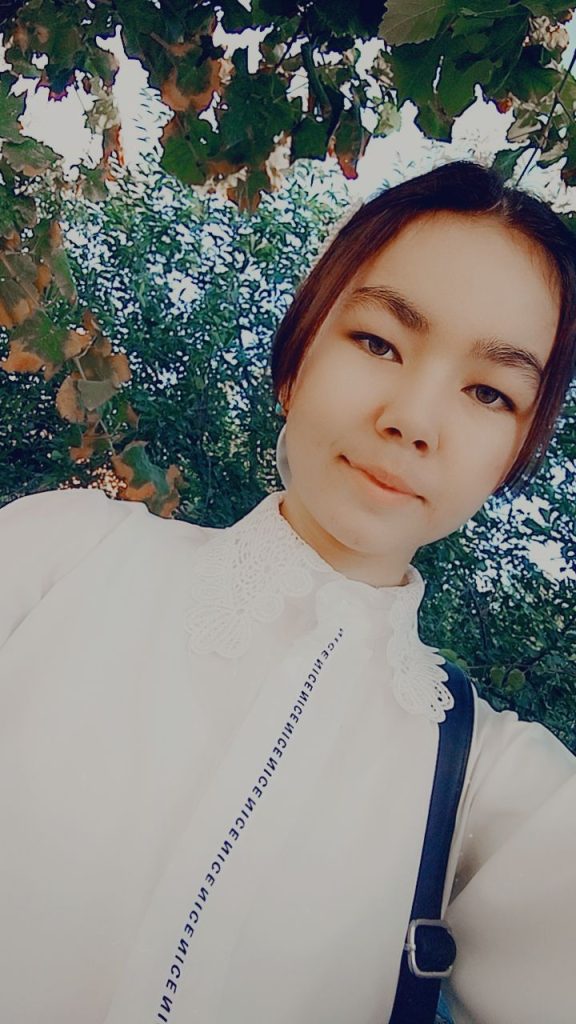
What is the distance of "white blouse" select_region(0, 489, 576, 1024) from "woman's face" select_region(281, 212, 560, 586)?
7 centimetres

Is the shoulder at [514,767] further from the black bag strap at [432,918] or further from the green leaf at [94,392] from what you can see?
the green leaf at [94,392]

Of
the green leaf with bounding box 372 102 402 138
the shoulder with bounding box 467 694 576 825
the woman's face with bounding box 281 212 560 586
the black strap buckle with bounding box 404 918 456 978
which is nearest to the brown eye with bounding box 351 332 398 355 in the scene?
the woman's face with bounding box 281 212 560 586

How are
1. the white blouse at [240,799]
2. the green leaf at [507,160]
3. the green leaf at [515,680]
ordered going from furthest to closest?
the green leaf at [515,680], the green leaf at [507,160], the white blouse at [240,799]

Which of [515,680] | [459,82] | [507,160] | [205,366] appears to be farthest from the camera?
[205,366]

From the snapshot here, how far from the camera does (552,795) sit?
58 centimetres

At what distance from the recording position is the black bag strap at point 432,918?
1.86 ft

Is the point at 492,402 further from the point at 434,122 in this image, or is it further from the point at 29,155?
the point at 29,155

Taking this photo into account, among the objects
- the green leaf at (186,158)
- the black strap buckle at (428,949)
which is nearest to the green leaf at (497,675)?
the black strap buckle at (428,949)

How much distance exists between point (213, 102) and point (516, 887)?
842 mm

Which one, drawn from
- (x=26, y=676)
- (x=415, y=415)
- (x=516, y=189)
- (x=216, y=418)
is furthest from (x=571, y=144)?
(x=216, y=418)

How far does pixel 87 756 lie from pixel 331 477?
268mm

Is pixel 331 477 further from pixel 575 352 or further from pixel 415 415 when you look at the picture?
pixel 575 352

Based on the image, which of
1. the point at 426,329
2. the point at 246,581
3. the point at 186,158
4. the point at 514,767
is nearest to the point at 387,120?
the point at 186,158

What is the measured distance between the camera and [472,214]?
0.64 meters
